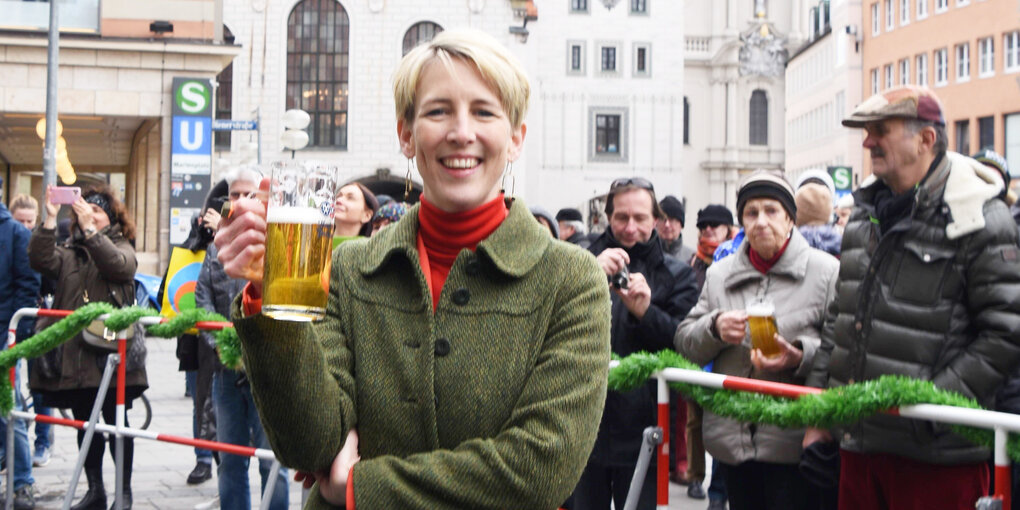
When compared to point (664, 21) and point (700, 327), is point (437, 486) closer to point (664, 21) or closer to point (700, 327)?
point (700, 327)

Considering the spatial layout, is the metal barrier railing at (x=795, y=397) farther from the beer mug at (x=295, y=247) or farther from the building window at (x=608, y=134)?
the building window at (x=608, y=134)

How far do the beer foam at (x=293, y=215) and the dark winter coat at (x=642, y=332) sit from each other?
3536 mm

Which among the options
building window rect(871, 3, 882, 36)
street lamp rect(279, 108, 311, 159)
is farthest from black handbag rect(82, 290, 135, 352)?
building window rect(871, 3, 882, 36)

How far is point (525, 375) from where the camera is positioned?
2422 millimetres

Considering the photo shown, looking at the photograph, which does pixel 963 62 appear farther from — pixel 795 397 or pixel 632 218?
pixel 795 397

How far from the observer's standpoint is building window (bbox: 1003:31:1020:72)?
53316mm

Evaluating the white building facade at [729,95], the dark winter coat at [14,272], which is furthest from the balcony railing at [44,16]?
the white building facade at [729,95]

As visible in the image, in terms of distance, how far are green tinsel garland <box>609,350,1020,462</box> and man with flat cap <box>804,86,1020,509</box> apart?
121mm

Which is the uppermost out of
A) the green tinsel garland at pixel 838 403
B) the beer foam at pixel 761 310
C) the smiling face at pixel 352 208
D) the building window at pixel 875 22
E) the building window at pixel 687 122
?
the building window at pixel 875 22

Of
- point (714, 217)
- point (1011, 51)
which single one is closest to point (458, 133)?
point (714, 217)

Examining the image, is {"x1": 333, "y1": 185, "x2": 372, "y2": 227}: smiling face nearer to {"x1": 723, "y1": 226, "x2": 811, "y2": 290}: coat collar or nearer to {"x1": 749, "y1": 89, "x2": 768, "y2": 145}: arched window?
{"x1": 723, "y1": 226, "x2": 811, "y2": 290}: coat collar

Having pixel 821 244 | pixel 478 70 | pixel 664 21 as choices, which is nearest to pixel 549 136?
pixel 664 21

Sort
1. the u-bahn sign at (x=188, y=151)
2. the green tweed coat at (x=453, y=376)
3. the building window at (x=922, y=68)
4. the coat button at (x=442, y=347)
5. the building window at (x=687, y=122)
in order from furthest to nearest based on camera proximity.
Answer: the building window at (x=687, y=122) < the building window at (x=922, y=68) < the u-bahn sign at (x=188, y=151) < the coat button at (x=442, y=347) < the green tweed coat at (x=453, y=376)

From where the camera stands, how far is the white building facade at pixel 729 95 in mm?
78125
